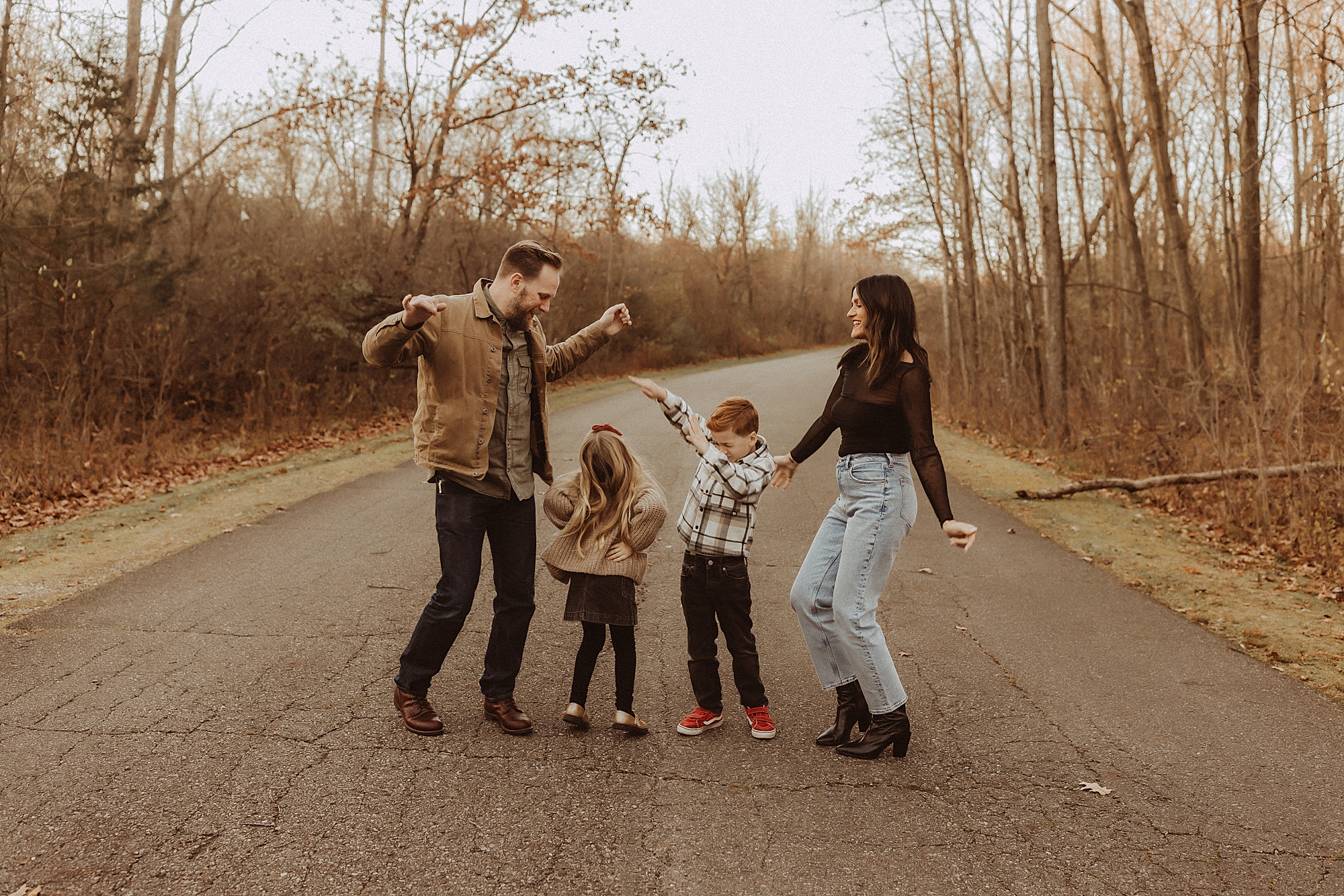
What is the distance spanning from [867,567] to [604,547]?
114cm

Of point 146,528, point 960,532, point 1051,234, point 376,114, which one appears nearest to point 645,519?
point 960,532

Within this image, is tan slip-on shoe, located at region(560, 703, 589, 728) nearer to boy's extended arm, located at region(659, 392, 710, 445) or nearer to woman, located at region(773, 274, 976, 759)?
woman, located at region(773, 274, 976, 759)

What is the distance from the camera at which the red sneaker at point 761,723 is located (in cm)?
423

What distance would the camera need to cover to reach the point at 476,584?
13.6ft

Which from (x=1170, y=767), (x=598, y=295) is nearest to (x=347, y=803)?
(x=1170, y=767)

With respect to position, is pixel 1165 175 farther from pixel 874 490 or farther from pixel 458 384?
pixel 458 384

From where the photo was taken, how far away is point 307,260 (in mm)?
17984

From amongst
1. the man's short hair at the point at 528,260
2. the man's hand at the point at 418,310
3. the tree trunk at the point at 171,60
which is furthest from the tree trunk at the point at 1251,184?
the tree trunk at the point at 171,60

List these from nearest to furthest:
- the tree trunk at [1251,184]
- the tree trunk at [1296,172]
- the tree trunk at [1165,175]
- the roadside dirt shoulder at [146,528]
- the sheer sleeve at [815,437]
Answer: the sheer sleeve at [815,437] < the roadside dirt shoulder at [146,528] < the tree trunk at [1251,184] < the tree trunk at [1165,175] < the tree trunk at [1296,172]

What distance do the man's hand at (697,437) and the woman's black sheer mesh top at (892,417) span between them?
23.1 inches

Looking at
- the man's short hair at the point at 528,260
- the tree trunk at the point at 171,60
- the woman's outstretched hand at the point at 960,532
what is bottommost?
the woman's outstretched hand at the point at 960,532

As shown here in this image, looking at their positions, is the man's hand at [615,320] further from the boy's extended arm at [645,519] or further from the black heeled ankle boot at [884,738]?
the black heeled ankle boot at [884,738]

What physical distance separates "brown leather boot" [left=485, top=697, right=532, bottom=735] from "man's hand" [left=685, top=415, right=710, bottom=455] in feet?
4.82

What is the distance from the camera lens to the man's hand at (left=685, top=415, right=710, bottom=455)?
13.1 ft
